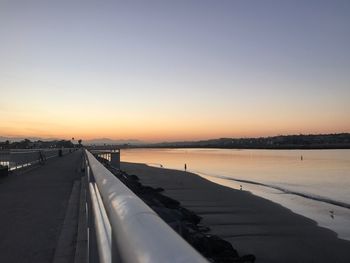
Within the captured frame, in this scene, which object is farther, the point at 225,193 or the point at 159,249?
the point at 225,193

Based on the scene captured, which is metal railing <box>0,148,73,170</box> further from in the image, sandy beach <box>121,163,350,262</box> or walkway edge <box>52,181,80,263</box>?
walkway edge <box>52,181,80,263</box>

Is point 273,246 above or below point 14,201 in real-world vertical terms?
below

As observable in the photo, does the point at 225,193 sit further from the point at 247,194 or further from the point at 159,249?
the point at 159,249

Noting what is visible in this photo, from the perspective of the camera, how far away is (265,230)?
1619 centimetres

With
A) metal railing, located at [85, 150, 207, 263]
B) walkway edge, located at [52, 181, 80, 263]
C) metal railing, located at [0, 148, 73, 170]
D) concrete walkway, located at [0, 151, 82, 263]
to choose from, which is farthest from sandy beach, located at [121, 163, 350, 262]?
metal railing, located at [85, 150, 207, 263]

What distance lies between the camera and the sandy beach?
1273cm

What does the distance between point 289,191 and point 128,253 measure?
94.2ft

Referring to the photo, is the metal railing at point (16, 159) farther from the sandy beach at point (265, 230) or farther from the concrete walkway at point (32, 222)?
the sandy beach at point (265, 230)

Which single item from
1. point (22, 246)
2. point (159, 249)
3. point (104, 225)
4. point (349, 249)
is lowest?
point (349, 249)

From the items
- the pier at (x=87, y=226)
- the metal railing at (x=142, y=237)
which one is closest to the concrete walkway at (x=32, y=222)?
the pier at (x=87, y=226)

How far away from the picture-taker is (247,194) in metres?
27.3

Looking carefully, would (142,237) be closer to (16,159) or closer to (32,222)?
(32,222)

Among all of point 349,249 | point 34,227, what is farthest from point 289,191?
point 34,227

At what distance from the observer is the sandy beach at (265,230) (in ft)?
41.8
